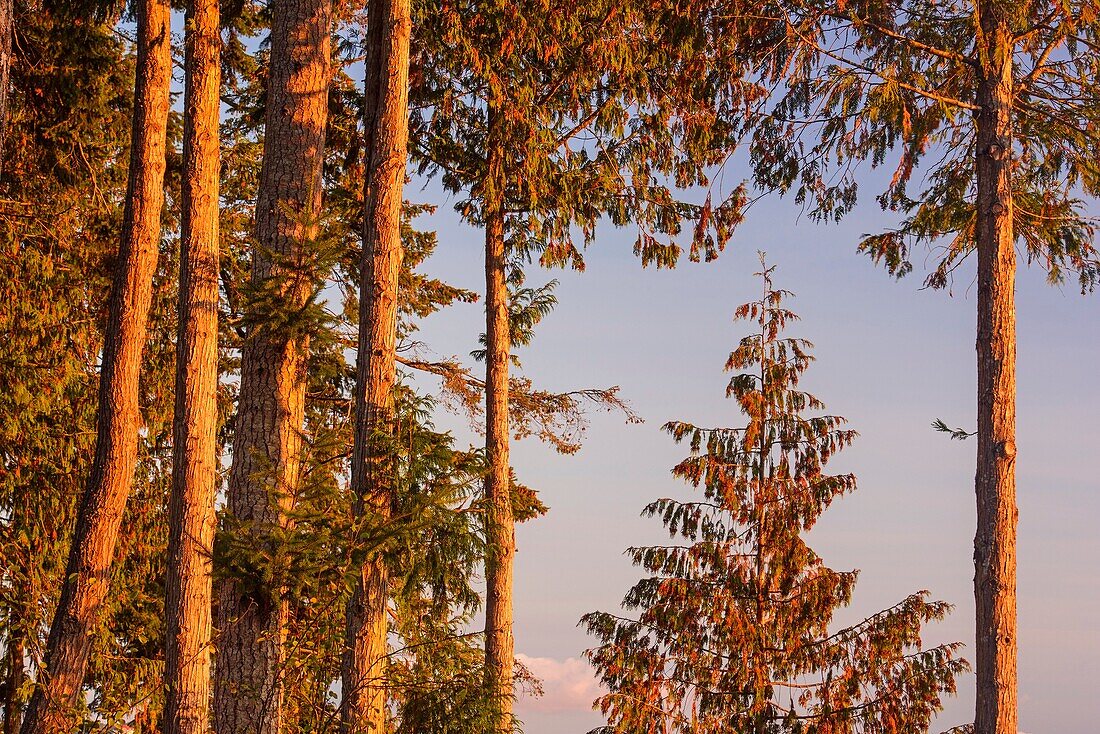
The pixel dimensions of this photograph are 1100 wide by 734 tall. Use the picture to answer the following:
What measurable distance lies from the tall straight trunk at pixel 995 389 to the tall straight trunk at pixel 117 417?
354 inches

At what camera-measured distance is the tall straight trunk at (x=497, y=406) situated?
14742 millimetres

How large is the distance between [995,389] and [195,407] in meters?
8.13

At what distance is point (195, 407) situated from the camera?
1092cm

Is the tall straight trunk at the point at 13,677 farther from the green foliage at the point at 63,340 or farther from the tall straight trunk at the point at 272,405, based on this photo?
the tall straight trunk at the point at 272,405

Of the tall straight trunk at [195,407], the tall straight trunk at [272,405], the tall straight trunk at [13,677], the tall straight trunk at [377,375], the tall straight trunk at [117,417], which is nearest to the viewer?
the tall straight trunk at [377,375]

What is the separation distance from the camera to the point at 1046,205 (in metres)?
13.9

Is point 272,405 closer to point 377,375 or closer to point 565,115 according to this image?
point 377,375

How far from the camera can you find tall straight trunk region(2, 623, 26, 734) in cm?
1541

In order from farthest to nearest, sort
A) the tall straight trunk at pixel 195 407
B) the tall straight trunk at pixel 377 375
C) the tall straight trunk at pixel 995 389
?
the tall straight trunk at pixel 995 389 < the tall straight trunk at pixel 195 407 < the tall straight trunk at pixel 377 375

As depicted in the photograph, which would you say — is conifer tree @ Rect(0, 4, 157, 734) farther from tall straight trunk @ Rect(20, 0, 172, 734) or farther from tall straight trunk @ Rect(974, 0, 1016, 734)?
tall straight trunk @ Rect(974, 0, 1016, 734)

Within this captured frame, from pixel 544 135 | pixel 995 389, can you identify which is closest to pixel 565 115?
pixel 544 135

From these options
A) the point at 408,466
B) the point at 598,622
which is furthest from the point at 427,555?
the point at 598,622

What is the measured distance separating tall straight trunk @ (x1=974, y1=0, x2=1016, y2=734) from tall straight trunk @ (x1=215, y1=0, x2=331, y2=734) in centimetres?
692

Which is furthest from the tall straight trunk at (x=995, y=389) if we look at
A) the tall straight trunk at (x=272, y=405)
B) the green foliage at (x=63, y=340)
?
the green foliage at (x=63, y=340)
